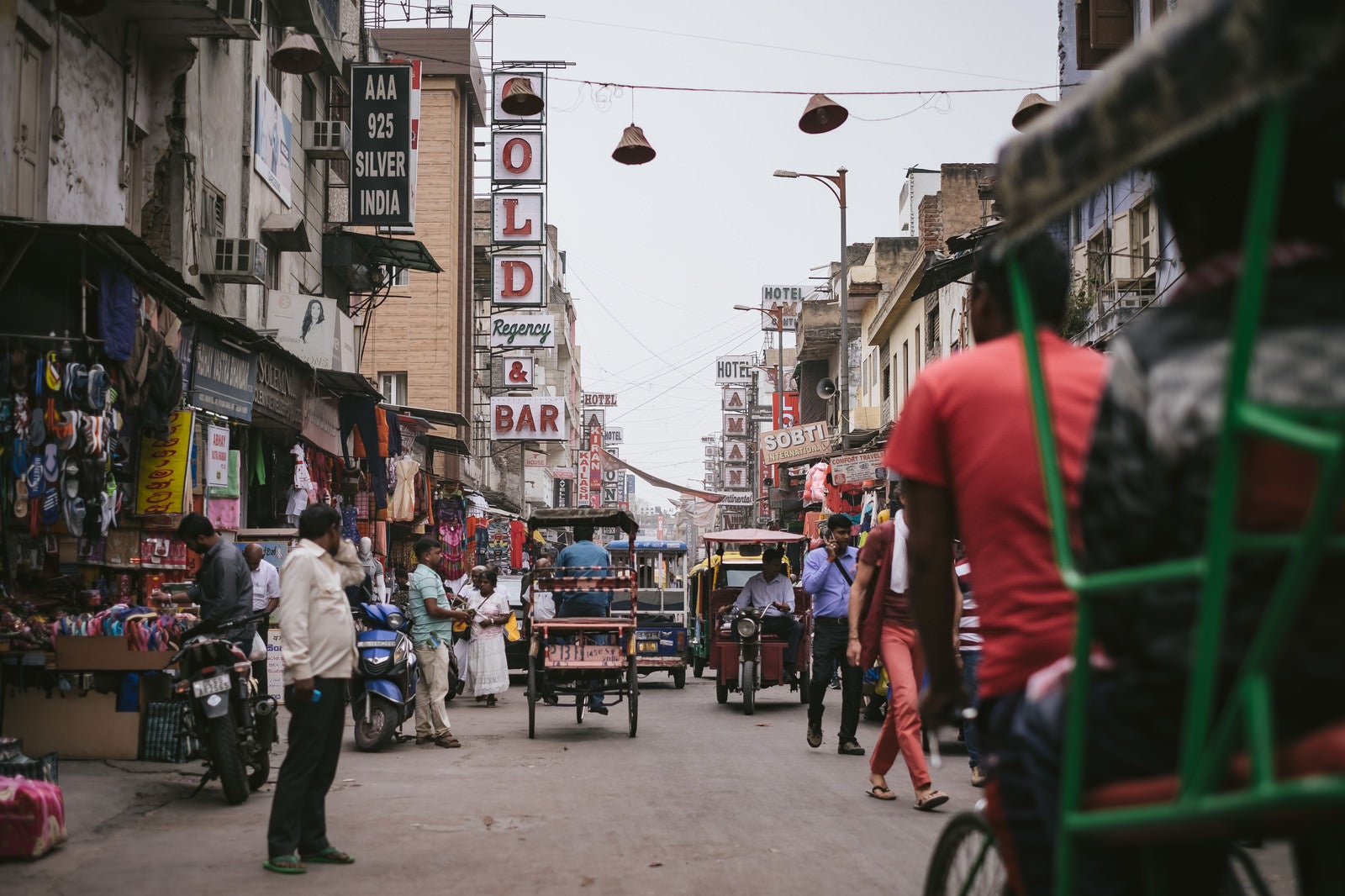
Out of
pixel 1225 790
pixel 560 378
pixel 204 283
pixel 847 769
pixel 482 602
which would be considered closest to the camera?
pixel 1225 790

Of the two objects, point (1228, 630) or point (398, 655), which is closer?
point (1228, 630)

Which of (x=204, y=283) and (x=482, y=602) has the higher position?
(x=204, y=283)

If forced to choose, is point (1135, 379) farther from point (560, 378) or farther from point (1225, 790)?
point (560, 378)

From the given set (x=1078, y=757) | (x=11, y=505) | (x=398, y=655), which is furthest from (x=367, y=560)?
(x=1078, y=757)

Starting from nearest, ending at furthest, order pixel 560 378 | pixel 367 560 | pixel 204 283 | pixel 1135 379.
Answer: pixel 1135 379 < pixel 204 283 < pixel 367 560 < pixel 560 378

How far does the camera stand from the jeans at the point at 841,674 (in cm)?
1193

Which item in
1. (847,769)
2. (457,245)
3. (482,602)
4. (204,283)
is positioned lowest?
(847,769)

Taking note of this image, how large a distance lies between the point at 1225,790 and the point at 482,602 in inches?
602

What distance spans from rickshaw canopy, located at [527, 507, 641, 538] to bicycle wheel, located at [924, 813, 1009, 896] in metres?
12.0

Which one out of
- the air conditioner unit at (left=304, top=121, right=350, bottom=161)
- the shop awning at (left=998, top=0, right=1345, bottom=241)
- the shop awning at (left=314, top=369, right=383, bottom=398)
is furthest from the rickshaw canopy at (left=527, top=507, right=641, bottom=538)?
the shop awning at (left=998, top=0, right=1345, bottom=241)

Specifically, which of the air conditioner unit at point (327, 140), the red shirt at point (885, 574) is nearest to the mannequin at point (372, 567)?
the air conditioner unit at point (327, 140)

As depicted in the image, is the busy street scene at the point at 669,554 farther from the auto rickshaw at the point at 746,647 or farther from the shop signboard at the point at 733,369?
the shop signboard at the point at 733,369

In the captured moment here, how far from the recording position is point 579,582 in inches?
597

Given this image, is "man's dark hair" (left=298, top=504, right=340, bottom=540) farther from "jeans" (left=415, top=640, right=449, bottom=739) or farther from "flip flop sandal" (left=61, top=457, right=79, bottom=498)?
"jeans" (left=415, top=640, right=449, bottom=739)
